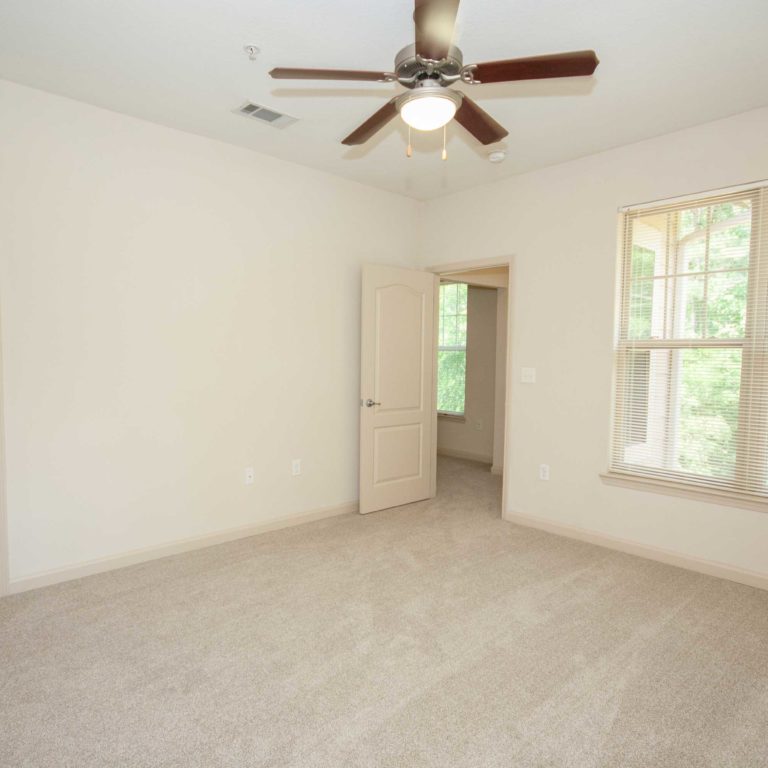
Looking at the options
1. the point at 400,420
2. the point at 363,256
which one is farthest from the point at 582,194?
the point at 400,420

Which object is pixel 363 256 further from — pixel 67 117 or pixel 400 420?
pixel 67 117

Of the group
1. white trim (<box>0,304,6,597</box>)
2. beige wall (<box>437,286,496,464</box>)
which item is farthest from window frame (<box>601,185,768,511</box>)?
white trim (<box>0,304,6,597</box>)

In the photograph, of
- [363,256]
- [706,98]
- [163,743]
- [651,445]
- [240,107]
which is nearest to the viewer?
[163,743]

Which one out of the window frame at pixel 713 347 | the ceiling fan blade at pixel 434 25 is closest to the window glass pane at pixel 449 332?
the window frame at pixel 713 347

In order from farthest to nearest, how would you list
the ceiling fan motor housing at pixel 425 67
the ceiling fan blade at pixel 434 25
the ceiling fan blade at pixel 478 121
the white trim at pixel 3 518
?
the white trim at pixel 3 518 < the ceiling fan blade at pixel 478 121 < the ceiling fan motor housing at pixel 425 67 < the ceiling fan blade at pixel 434 25

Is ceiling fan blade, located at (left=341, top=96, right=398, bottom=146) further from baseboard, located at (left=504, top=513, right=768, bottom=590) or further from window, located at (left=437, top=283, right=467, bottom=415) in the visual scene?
window, located at (left=437, top=283, right=467, bottom=415)

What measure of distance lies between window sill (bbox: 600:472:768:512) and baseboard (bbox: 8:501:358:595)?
7.20 feet

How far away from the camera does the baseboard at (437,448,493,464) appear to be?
21.9 feet

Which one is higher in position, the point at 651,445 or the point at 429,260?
the point at 429,260

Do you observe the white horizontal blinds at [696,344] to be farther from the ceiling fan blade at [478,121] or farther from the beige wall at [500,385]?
the beige wall at [500,385]

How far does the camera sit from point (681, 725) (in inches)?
75.7

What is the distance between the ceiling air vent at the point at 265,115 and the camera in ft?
10.2

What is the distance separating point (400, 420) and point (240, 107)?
8.87 feet

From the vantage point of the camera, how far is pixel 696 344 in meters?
3.31
